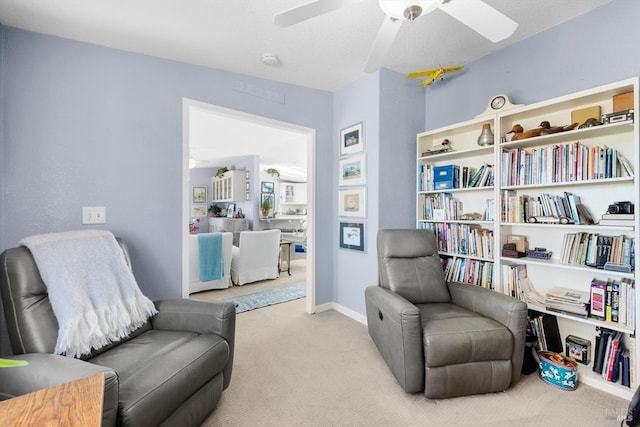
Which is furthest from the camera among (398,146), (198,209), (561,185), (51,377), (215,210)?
(198,209)

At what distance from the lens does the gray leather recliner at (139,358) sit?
1.13 meters

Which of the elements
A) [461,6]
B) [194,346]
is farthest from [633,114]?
[194,346]

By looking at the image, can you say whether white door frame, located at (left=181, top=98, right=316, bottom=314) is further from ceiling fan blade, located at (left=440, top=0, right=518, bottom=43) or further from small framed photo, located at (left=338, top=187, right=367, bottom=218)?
ceiling fan blade, located at (left=440, top=0, right=518, bottom=43)

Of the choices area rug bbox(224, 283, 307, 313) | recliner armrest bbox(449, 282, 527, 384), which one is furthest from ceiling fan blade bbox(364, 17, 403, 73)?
area rug bbox(224, 283, 307, 313)

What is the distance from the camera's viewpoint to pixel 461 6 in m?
1.32

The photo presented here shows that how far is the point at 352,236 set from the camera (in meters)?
3.16

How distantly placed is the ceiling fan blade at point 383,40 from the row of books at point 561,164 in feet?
4.65

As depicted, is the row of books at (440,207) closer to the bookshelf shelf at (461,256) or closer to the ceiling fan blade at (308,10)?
the bookshelf shelf at (461,256)

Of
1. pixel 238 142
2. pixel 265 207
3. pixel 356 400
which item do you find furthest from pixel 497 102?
pixel 265 207

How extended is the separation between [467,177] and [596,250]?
3.51 feet

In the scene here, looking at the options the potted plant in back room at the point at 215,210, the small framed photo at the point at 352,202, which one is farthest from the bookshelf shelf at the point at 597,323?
the potted plant in back room at the point at 215,210

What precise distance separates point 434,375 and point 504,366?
0.46 metres

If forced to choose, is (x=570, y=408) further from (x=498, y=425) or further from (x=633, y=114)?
(x=633, y=114)

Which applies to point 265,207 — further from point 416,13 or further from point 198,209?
point 416,13
